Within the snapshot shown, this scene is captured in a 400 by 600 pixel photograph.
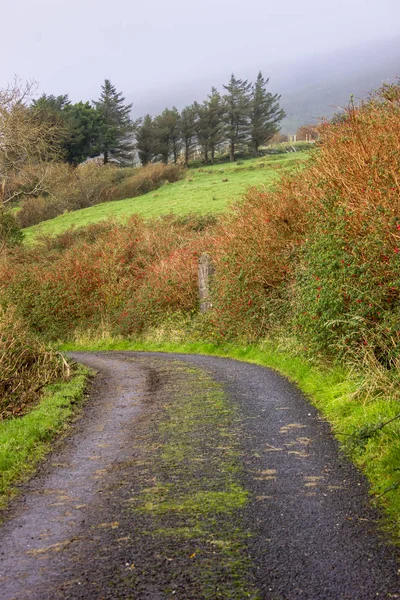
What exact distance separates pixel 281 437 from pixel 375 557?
2.90m

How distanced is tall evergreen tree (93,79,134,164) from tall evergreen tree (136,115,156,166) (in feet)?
3.43

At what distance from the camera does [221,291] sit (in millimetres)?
17078

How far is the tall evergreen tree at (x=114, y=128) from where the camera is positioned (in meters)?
62.2

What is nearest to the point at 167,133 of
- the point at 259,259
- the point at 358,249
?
the point at 259,259

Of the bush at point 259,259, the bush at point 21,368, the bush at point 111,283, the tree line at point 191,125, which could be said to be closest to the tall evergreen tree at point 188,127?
the tree line at point 191,125

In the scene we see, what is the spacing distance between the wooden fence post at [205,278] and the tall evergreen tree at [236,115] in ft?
161

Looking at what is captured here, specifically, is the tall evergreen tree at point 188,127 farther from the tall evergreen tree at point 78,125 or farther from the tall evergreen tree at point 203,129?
the tall evergreen tree at point 78,125

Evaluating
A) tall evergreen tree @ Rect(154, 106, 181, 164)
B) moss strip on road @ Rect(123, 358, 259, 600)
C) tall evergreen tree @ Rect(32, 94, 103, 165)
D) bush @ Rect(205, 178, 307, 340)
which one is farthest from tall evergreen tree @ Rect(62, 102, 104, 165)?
moss strip on road @ Rect(123, 358, 259, 600)

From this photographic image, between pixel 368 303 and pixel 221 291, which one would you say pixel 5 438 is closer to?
pixel 368 303

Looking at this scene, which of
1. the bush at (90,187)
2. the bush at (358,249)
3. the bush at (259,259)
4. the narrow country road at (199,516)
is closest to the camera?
the narrow country road at (199,516)

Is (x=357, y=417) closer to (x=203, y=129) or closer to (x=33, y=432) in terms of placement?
(x=33, y=432)

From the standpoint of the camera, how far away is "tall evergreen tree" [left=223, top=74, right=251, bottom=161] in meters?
66.8

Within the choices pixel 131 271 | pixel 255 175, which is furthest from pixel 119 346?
pixel 255 175

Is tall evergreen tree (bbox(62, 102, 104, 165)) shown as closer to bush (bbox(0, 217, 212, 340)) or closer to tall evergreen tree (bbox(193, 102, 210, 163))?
tall evergreen tree (bbox(193, 102, 210, 163))
